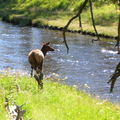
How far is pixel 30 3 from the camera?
6962 cm

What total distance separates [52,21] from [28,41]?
1602cm

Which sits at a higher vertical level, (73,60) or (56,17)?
(73,60)

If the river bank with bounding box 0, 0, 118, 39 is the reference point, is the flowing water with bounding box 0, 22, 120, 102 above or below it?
above

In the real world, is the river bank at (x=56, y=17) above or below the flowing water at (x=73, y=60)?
below

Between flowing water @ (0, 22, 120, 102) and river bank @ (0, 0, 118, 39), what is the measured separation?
546 cm

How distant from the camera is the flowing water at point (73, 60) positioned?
900 inches

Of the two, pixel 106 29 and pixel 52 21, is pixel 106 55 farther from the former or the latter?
pixel 52 21

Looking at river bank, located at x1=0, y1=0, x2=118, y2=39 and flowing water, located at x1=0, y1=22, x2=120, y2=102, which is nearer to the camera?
flowing water, located at x1=0, y1=22, x2=120, y2=102

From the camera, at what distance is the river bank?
4712 cm

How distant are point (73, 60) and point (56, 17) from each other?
90.8 feet

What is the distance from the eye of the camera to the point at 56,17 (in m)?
57.1

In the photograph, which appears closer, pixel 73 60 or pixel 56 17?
pixel 73 60

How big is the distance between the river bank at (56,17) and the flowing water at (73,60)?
546 cm

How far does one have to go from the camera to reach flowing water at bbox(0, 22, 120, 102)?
22859 millimetres
